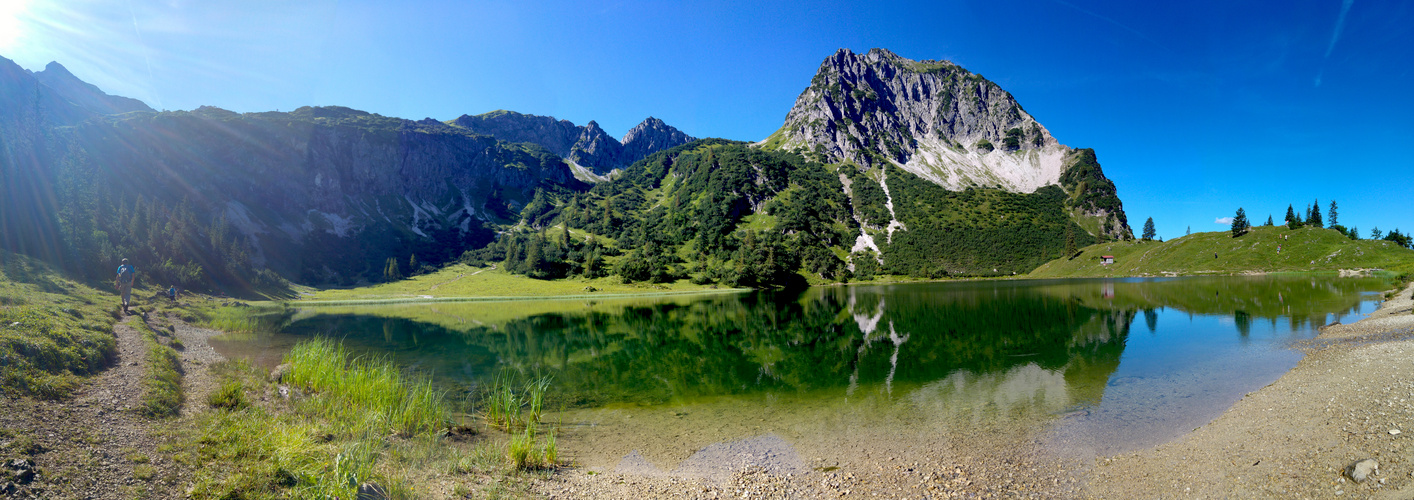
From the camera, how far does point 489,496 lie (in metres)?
9.71

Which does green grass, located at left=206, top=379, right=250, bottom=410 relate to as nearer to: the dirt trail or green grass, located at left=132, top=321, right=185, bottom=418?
the dirt trail

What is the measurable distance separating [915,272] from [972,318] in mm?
136427

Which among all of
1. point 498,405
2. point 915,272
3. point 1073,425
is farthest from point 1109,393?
point 915,272

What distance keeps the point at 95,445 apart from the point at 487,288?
121 metres

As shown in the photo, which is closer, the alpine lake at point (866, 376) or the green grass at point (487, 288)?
the alpine lake at point (866, 376)

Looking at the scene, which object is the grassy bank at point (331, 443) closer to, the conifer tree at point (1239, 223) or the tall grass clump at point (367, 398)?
the tall grass clump at point (367, 398)

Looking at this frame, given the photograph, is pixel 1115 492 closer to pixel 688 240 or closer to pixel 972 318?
→ pixel 972 318

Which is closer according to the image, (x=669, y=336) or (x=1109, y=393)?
(x=1109, y=393)

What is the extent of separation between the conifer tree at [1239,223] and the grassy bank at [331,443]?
7557 inches

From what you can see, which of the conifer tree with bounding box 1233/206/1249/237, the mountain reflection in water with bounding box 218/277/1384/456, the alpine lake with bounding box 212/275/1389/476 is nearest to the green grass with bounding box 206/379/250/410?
the alpine lake with bounding box 212/275/1389/476

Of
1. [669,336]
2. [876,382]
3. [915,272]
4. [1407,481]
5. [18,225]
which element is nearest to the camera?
[1407,481]

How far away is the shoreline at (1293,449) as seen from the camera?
9.05 m

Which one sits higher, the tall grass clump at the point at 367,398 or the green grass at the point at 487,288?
the tall grass clump at the point at 367,398

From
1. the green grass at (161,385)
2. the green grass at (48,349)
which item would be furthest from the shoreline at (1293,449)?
the green grass at (48,349)
